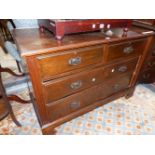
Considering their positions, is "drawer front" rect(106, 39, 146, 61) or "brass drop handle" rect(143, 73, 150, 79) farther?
"brass drop handle" rect(143, 73, 150, 79)

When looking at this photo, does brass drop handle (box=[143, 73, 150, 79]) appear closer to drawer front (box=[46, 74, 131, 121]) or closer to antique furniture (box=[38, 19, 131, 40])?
drawer front (box=[46, 74, 131, 121])

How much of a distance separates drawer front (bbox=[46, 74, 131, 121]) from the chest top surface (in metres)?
0.45

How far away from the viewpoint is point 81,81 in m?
1.04

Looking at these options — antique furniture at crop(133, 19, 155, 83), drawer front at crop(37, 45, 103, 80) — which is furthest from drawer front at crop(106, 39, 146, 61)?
antique furniture at crop(133, 19, 155, 83)

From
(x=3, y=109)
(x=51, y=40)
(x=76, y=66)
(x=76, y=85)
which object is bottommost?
(x=3, y=109)

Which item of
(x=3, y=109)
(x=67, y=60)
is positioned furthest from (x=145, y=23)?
(x=3, y=109)

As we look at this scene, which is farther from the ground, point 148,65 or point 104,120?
point 148,65

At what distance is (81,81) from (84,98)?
0.23 m

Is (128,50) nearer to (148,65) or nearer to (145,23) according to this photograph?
(145,23)

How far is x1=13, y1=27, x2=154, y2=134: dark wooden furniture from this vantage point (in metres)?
0.78

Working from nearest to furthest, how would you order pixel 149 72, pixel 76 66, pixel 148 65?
1. pixel 76 66
2. pixel 148 65
3. pixel 149 72

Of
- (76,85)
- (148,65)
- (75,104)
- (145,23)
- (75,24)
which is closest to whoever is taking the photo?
(75,24)
